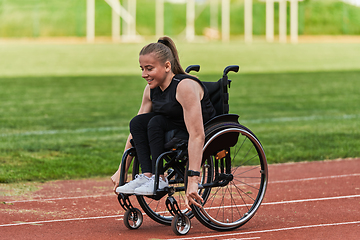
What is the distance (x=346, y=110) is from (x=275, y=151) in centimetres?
507

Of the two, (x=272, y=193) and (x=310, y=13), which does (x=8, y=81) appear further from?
(x=310, y=13)

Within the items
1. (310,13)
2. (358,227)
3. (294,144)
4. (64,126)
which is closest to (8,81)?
(64,126)

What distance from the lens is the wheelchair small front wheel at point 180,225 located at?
375 cm

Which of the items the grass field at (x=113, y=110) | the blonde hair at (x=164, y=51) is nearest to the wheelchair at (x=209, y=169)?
the blonde hair at (x=164, y=51)

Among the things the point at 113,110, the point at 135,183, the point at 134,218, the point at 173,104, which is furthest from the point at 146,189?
the point at 113,110

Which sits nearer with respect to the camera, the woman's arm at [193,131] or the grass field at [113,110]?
the woman's arm at [193,131]

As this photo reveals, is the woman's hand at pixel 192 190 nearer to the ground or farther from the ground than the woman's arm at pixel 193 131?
nearer to the ground

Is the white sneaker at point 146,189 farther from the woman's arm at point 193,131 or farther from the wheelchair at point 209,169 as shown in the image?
the woman's arm at point 193,131

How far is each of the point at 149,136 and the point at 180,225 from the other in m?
0.64

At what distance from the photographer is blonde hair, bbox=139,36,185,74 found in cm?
371

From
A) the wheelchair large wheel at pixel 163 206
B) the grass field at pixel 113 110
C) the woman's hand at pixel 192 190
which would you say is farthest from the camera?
the grass field at pixel 113 110

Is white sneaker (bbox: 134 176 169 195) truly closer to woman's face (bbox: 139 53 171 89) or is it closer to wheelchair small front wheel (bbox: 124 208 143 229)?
wheelchair small front wheel (bbox: 124 208 143 229)

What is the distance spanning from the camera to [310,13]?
57.4 metres

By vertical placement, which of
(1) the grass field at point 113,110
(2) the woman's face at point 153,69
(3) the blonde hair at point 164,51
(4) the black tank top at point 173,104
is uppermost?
(3) the blonde hair at point 164,51
